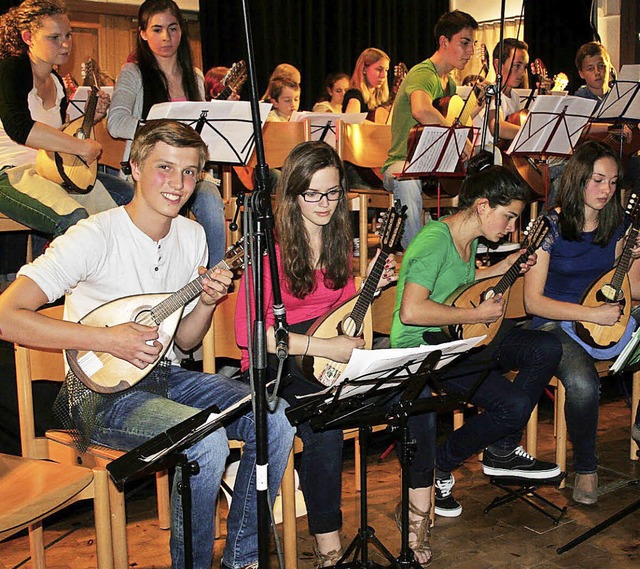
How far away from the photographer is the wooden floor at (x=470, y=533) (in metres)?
2.78

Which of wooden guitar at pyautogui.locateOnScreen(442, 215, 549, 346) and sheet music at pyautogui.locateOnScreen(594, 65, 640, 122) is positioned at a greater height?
sheet music at pyautogui.locateOnScreen(594, 65, 640, 122)

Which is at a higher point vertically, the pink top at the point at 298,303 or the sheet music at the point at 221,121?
the sheet music at the point at 221,121

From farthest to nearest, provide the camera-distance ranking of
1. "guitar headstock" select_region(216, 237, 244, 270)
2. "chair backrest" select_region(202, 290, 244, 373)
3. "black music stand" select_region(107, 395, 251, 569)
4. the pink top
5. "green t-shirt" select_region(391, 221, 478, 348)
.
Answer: "chair backrest" select_region(202, 290, 244, 373), "green t-shirt" select_region(391, 221, 478, 348), the pink top, "guitar headstock" select_region(216, 237, 244, 270), "black music stand" select_region(107, 395, 251, 569)

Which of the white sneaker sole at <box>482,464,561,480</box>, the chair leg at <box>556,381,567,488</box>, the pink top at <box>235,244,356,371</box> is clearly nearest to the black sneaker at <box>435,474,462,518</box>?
the white sneaker sole at <box>482,464,561,480</box>

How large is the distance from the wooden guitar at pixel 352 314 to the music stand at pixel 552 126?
2.22m

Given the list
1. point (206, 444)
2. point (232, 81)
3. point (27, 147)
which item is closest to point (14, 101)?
point (27, 147)

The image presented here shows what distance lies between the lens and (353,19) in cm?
880

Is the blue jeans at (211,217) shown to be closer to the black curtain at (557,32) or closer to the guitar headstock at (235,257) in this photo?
the guitar headstock at (235,257)

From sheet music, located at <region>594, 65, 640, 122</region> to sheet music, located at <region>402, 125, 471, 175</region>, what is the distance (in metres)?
1.26

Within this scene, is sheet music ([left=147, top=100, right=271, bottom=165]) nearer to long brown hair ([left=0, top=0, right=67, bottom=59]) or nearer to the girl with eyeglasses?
long brown hair ([left=0, top=0, right=67, bottom=59])

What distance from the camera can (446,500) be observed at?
3139 mm

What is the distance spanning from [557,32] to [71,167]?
22.9 feet

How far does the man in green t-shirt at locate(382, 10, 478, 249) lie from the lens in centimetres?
442

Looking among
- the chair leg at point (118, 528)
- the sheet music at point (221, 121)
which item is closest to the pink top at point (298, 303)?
the chair leg at point (118, 528)
